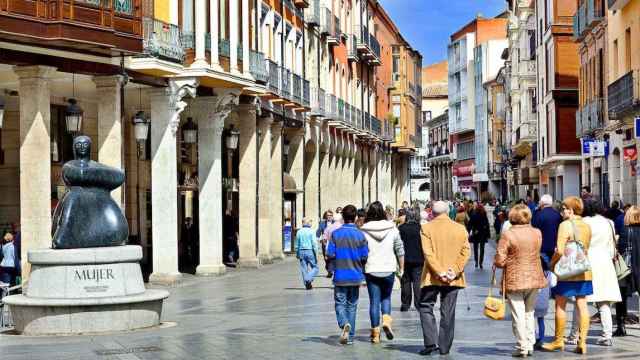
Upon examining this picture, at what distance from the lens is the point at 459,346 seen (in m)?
13.9

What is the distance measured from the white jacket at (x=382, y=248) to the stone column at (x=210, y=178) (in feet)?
51.7

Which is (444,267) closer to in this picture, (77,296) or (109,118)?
(77,296)

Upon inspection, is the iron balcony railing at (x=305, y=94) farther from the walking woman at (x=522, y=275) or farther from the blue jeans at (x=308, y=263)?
the walking woman at (x=522, y=275)

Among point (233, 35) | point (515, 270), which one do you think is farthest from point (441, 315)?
point (233, 35)

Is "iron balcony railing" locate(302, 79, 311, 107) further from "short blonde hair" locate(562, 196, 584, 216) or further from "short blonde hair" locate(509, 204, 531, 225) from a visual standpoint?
"short blonde hair" locate(509, 204, 531, 225)

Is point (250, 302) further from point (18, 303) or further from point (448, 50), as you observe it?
point (448, 50)

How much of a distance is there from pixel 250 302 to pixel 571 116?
31646 mm

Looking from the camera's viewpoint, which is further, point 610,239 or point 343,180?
point 343,180

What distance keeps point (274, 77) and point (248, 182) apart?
419 cm

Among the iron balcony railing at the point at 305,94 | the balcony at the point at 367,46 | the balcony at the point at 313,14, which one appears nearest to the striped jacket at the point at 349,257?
the iron balcony railing at the point at 305,94

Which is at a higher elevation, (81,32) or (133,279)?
(81,32)

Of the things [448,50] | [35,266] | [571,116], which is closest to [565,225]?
[35,266]

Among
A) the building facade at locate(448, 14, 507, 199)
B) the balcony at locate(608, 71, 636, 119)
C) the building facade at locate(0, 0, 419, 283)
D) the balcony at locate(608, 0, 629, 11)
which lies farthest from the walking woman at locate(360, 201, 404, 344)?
the building facade at locate(448, 14, 507, 199)

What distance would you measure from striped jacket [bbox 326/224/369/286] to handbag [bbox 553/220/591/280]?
7.72 feet
